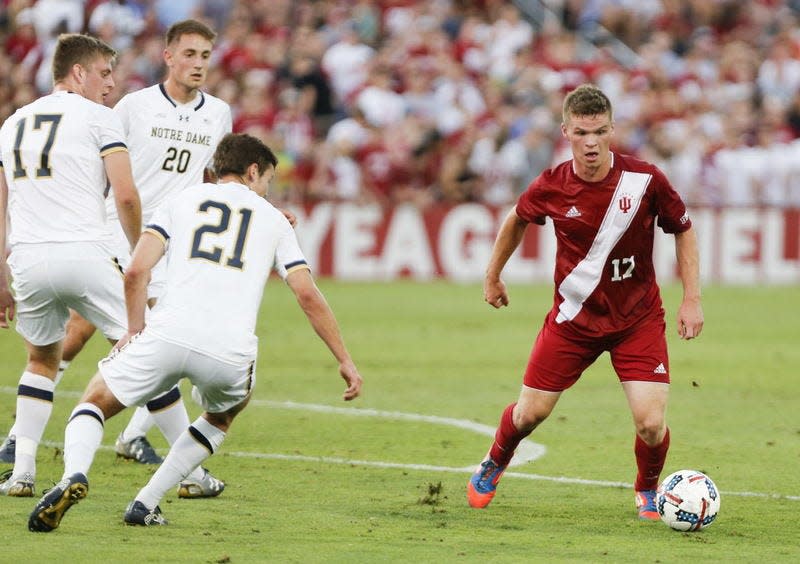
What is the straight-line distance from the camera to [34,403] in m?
7.75

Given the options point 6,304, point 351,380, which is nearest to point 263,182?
point 351,380

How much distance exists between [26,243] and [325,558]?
2.53 m

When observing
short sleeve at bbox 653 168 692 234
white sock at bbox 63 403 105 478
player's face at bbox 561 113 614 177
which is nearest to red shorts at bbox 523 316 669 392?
short sleeve at bbox 653 168 692 234

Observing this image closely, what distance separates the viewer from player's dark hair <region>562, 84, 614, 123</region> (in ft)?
23.1

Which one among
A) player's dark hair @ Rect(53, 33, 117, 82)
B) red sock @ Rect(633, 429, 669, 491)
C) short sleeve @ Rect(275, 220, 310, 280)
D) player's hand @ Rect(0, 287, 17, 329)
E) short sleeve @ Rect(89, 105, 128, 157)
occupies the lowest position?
red sock @ Rect(633, 429, 669, 491)

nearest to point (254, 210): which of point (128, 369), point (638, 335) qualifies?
point (128, 369)

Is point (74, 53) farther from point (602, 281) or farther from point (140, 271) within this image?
point (602, 281)

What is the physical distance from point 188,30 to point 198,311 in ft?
9.29

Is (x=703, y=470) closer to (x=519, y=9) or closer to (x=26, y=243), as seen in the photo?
(x=26, y=243)

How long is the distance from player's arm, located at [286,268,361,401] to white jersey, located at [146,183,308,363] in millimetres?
157

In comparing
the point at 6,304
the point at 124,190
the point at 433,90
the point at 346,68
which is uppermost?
the point at 346,68

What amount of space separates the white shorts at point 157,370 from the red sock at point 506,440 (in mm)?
1676

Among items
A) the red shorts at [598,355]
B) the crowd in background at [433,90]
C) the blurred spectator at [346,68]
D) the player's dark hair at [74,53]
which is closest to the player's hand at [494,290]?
the red shorts at [598,355]

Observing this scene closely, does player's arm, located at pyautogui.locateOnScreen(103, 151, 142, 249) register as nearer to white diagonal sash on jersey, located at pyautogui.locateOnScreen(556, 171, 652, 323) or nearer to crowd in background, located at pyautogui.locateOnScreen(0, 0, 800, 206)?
white diagonal sash on jersey, located at pyautogui.locateOnScreen(556, 171, 652, 323)
